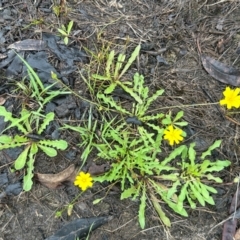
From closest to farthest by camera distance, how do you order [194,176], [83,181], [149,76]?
[83,181] → [194,176] → [149,76]

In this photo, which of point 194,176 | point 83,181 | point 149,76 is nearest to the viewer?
point 83,181

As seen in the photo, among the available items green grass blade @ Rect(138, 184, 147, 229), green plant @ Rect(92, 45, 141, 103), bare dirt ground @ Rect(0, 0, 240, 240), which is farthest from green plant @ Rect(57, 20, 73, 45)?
green grass blade @ Rect(138, 184, 147, 229)

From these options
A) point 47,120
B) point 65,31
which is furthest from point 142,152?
point 65,31

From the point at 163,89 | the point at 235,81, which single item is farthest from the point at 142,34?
the point at 235,81

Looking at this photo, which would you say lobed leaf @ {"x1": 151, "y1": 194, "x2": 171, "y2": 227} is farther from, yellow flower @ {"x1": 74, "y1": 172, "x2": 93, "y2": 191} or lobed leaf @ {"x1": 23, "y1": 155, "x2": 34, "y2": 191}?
lobed leaf @ {"x1": 23, "y1": 155, "x2": 34, "y2": 191}

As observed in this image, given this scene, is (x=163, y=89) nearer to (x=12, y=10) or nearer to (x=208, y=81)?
(x=208, y=81)

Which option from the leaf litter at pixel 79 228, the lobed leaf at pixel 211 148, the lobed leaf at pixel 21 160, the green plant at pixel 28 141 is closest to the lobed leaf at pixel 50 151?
the green plant at pixel 28 141

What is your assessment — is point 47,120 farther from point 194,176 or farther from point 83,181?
point 194,176
